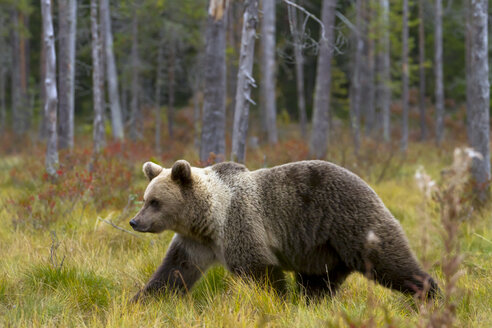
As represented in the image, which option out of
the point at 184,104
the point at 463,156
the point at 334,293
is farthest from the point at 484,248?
the point at 184,104

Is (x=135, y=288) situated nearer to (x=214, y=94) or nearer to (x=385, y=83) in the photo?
(x=214, y=94)

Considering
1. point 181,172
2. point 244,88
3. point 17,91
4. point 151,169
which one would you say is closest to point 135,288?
point 151,169

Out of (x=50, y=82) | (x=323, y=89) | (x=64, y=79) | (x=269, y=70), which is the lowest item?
(x=323, y=89)

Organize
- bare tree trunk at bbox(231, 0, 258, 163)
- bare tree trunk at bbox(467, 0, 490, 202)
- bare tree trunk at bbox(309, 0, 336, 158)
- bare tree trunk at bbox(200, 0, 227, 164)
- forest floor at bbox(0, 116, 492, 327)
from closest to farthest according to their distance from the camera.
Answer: forest floor at bbox(0, 116, 492, 327) → bare tree trunk at bbox(231, 0, 258, 163) → bare tree trunk at bbox(467, 0, 490, 202) → bare tree trunk at bbox(200, 0, 227, 164) → bare tree trunk at bbox(309, 0, 336, 158)

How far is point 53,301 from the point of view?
3592mm

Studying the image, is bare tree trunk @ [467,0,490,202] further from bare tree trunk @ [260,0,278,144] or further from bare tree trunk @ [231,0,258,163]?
bare tree trunk @ [260,0,278,144]

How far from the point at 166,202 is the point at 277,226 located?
3.05ft

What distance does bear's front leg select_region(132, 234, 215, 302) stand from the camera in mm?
3914

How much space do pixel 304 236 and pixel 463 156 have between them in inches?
76.5

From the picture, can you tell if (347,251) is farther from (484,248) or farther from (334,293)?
(484,248)

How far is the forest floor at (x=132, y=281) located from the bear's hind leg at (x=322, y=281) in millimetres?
109

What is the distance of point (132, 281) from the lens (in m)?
4.30

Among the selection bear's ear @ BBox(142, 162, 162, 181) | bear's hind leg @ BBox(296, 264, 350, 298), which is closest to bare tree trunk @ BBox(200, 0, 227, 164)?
bear's ear @ BBox(142, 162, 162, 181)

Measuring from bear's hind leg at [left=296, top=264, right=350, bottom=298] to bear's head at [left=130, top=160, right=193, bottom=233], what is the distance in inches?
47.1
